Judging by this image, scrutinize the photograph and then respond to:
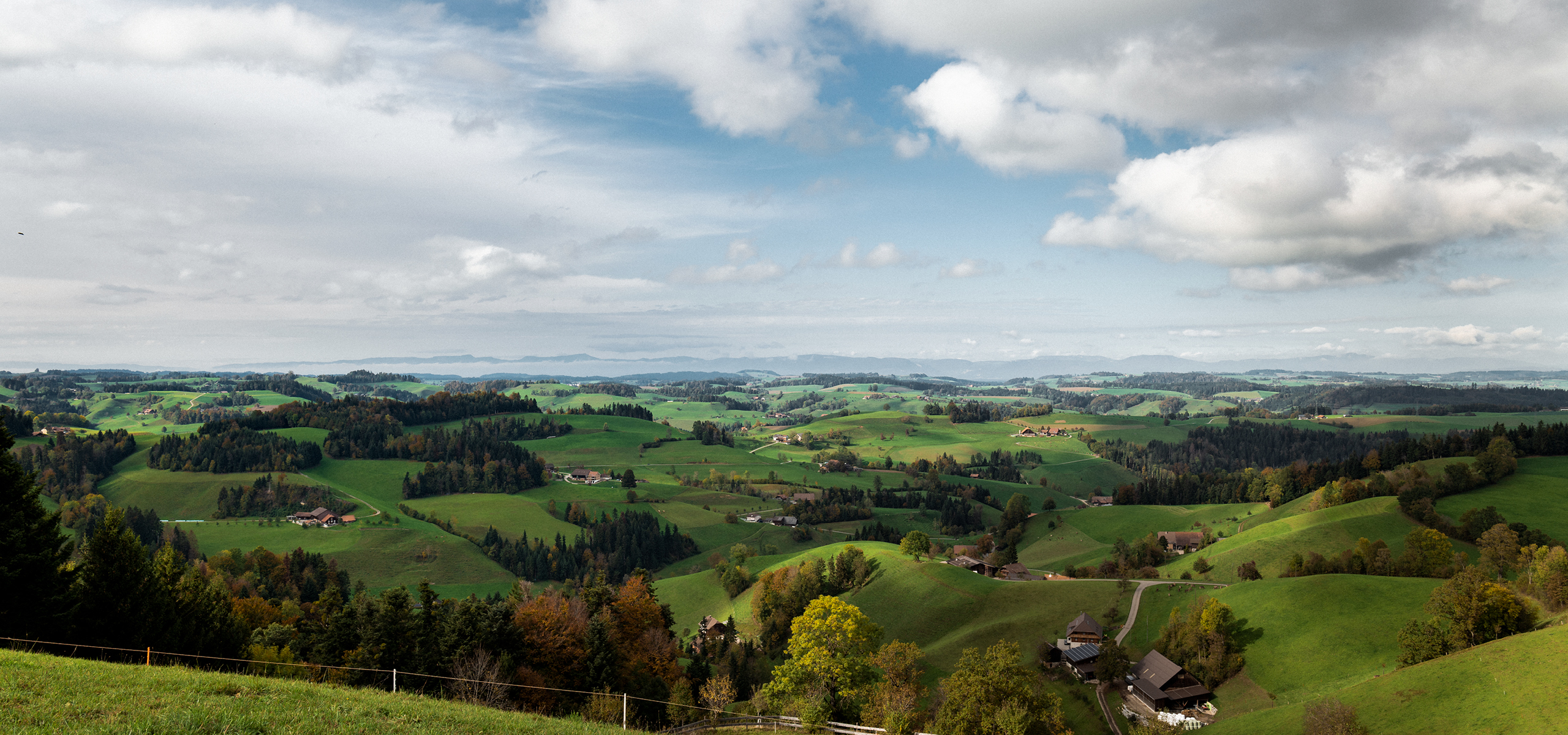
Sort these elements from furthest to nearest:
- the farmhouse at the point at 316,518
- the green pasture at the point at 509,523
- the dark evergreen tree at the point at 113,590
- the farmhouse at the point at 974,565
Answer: the green pasture at the point at 509,523
the farmhouse at the point at 316,518
the farmhouse at the point at 974,565
the dark evergreen tree at the point at 113,590

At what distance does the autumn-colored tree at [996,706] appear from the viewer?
4503cm

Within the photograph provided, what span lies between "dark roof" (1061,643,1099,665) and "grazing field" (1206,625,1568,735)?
24.7m

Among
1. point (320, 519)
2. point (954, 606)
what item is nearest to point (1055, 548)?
point (954, 606)

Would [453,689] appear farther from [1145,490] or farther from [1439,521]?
[1145,490]

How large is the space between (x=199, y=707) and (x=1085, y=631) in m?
87.8

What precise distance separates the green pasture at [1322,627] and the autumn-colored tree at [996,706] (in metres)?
26.8

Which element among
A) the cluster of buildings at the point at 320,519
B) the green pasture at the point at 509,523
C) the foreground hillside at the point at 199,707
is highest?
the foreground hillside at the point at 199,707

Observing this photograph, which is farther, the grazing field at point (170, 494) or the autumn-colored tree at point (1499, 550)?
the grazing field at point (170, 494)

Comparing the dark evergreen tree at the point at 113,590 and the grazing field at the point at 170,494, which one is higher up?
the dark evergreen tree at the point at 113,590

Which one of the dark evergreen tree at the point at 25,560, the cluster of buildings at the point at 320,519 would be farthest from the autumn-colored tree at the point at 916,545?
the cluster of buildings at the point at 320,519

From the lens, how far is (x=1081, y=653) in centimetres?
7969

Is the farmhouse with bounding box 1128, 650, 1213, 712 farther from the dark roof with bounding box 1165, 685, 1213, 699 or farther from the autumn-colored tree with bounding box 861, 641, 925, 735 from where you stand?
the autumn-colored tree with bounding box 861, 641, 925, 735

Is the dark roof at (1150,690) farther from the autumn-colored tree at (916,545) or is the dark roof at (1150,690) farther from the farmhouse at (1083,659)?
the autumn-colored tree at (916,545)

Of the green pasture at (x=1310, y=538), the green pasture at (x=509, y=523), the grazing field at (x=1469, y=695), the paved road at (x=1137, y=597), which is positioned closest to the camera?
the grazing field at (x=1469, y=695)
